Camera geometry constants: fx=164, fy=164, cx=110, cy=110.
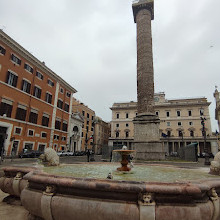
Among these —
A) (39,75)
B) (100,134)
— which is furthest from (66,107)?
(100,134)

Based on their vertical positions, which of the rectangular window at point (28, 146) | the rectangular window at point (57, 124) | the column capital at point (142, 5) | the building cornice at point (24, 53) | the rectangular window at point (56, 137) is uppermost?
the column capital at point (142, 5)

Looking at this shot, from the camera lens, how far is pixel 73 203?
230 centimetres

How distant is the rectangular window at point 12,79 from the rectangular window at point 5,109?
2976 mm

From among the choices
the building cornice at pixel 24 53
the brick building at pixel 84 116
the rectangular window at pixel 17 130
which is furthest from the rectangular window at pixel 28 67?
the brick building at pixel 84 116

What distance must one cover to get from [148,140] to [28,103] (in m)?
19.0

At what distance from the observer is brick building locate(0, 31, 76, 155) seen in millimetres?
20938

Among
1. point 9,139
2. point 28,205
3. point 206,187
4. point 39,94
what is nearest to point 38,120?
point 39,94

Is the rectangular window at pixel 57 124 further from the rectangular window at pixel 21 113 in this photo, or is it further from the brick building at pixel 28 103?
the rectangular window at pixel 21 113

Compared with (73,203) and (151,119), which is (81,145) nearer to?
(151,119)

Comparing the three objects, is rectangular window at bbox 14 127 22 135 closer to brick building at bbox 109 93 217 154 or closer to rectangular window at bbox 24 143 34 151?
rectangular window at bbox 24 143 34 151

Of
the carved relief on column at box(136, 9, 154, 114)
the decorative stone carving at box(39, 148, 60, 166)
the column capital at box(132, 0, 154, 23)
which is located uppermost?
the column capital at box(132, 0, 154, 23)

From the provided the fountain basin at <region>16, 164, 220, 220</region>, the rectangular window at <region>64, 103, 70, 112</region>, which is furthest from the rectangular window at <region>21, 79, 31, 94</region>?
the fountain basin at <region>16, 164, 220, 220</region>

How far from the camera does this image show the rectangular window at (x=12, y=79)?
2158cm

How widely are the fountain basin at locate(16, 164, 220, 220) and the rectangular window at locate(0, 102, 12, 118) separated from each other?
21725mm
